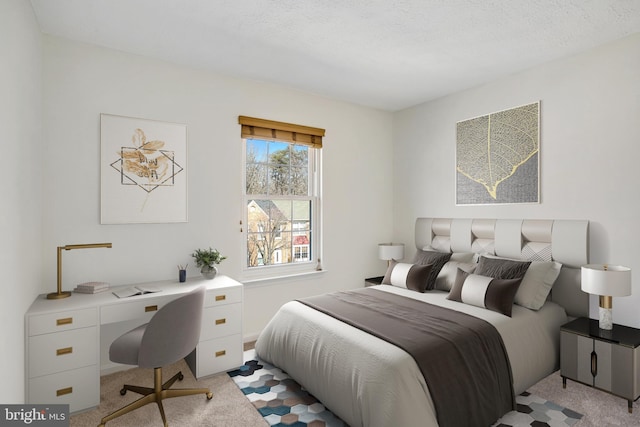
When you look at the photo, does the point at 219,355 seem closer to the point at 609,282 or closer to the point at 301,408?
the point at 301,408

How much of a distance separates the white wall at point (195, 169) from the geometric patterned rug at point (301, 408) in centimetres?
98

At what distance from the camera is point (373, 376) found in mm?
1959

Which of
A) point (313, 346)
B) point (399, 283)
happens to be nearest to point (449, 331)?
point (313, 346)

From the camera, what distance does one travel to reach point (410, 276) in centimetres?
346

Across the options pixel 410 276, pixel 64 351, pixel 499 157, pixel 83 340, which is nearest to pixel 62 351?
pixel 64 351

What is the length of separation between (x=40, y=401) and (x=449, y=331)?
2675 millimetres

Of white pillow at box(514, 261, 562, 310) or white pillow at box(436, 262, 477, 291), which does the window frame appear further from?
white pillow at box(514, 261, 562, 310)

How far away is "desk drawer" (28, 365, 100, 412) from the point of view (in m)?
2.18

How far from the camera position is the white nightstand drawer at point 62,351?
217cm

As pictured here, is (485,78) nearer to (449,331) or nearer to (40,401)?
(449,331)

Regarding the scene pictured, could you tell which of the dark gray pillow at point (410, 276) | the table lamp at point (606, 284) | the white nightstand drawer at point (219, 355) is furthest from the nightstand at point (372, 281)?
the table lamp at point (606, 284)

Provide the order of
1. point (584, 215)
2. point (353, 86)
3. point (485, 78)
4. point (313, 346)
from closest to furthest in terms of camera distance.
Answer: point (313, 346) < point (584, 215) < point (485, 78) < point (353, 86)

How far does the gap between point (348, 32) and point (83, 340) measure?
9.51ft

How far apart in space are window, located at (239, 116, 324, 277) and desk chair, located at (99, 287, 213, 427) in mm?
1346
